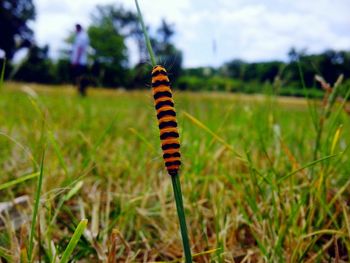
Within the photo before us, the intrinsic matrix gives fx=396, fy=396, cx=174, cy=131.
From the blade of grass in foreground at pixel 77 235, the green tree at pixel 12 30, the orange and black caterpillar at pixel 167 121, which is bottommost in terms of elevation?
the blade of grass in foreground at pixel 77 235

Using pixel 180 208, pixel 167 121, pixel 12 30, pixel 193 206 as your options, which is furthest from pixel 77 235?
pixel 12 30

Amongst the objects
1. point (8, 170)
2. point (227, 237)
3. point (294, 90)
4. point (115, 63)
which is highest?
point (115, 63)

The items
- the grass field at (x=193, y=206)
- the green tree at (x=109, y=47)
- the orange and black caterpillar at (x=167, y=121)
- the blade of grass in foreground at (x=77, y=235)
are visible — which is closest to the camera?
the orange and black caterpillar at (x=167, y=121)

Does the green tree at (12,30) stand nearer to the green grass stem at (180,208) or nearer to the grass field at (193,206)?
the grass field at (193,206)

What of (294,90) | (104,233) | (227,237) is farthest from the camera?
(294,90)

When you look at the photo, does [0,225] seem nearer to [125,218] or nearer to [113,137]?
[125,218]

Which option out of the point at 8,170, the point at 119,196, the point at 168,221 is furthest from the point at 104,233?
the point at 8,170

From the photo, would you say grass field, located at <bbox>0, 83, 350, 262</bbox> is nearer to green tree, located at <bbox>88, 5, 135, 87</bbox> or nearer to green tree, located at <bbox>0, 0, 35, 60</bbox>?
green tree, located at <bbox>0, 0, 35, 60</bbox>

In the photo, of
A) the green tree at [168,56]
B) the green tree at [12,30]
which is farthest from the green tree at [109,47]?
the green tree at [168,56]
